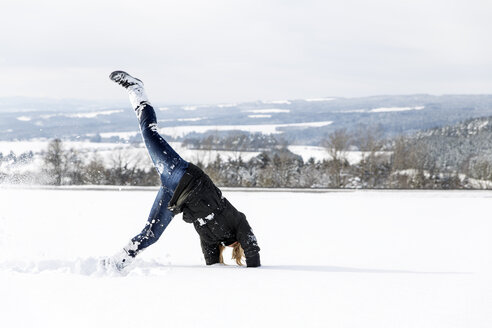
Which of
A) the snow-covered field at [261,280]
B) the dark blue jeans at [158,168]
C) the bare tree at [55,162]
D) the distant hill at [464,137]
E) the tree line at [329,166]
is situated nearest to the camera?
the snow-covered field at [261,280]

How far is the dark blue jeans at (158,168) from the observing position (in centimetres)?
397

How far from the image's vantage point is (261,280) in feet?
11.4

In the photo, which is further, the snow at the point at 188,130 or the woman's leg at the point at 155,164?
the snow at the point at 188,130

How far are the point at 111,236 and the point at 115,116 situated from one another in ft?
106

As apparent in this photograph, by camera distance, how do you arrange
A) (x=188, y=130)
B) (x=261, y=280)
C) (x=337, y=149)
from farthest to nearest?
(x=188, y=130) → (x=337, y=149) → (x=261, y=280)

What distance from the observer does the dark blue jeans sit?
3.97 m

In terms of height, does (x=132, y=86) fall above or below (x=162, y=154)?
above

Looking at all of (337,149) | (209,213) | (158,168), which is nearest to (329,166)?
(337,149)

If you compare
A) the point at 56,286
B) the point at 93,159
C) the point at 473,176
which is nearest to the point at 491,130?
the point at 473,176

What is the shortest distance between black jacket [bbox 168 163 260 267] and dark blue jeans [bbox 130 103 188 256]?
0.07 meters

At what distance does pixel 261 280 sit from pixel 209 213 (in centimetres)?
88

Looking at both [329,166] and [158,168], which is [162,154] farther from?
[329,166]

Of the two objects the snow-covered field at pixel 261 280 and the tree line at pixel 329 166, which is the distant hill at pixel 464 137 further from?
the snow-covered field at pixel 261 280

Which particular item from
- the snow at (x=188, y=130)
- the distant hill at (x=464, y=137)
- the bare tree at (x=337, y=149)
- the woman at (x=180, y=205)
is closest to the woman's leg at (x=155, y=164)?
the woman at (x=180, y=205)
